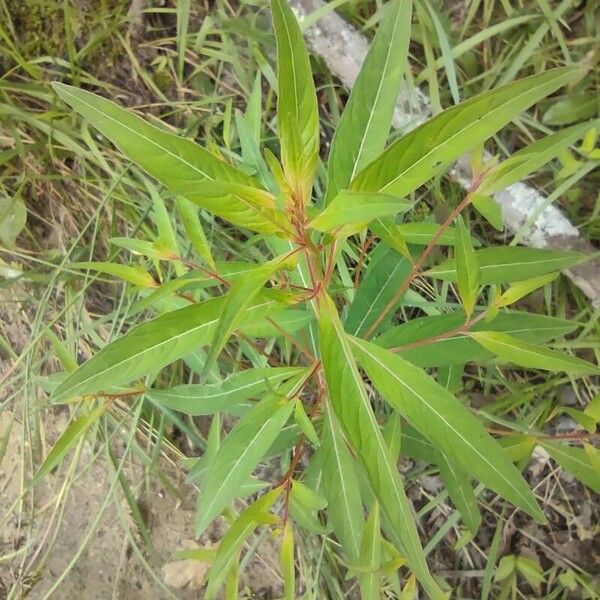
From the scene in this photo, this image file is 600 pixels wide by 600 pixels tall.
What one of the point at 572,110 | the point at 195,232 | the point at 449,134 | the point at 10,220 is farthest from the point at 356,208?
the point at 10,220

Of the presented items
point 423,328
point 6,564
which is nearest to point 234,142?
point 423,328

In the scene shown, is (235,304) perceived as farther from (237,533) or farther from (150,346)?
(237,533)

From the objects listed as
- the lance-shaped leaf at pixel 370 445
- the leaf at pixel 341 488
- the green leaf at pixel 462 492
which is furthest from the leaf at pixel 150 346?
the green leaf at pixel 462 492

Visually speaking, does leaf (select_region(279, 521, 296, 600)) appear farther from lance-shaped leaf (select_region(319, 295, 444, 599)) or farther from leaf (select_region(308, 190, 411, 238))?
leaf (select_region(308, 190, 411, 238))

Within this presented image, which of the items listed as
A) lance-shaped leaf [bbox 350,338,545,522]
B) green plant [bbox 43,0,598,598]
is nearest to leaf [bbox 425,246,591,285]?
green plant [bbox 43,0,598,598]

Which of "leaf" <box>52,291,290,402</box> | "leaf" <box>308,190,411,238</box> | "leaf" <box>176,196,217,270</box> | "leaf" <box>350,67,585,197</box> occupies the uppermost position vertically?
"leaf" <box>350,67,585,197</box>

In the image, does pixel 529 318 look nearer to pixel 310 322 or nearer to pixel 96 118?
pixel 310 322
